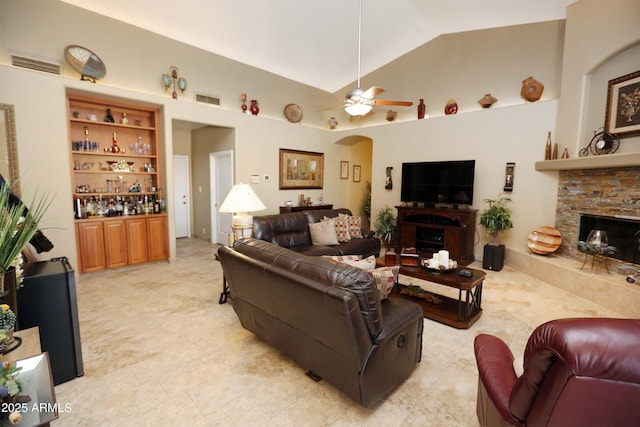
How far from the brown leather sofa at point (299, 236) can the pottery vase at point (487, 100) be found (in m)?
3.01

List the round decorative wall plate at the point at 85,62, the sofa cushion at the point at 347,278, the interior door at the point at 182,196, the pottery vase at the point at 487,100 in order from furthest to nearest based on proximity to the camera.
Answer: the interior door at the point at 182,196
the pottery vase at the point at 487,100
the round decorative wall plate at the point at 85,62
the sofa cushion at the point at 347,278

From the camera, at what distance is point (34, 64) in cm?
373

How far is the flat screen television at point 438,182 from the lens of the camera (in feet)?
17.0

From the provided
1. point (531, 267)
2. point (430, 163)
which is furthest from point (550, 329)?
point (430, 163)

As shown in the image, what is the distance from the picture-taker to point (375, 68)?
259 inches

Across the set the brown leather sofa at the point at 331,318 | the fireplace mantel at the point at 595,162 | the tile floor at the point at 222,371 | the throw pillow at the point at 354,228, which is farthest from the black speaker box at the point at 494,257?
the brown leather sofa at the point at 331,318

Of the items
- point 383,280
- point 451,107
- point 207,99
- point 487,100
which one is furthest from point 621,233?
point 207,99

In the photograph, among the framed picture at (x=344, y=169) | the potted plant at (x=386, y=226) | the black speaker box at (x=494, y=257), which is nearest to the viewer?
the black speaker box at (x=494, y=257)

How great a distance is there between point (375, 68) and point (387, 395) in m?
6.42

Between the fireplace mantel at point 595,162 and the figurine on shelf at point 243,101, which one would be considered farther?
the figurine on shelf at point 243,101

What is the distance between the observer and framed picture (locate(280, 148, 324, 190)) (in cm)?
654

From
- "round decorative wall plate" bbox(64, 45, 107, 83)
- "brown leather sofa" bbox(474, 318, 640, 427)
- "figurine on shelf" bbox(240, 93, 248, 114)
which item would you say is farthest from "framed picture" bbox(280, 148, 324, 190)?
"brown leather sofa" bbox(474, 318, 640, 427)

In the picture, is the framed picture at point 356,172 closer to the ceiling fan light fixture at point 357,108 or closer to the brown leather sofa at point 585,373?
the ceiling fan light fixture at point 357,108

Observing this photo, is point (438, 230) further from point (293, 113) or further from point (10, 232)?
point (10, 232)
